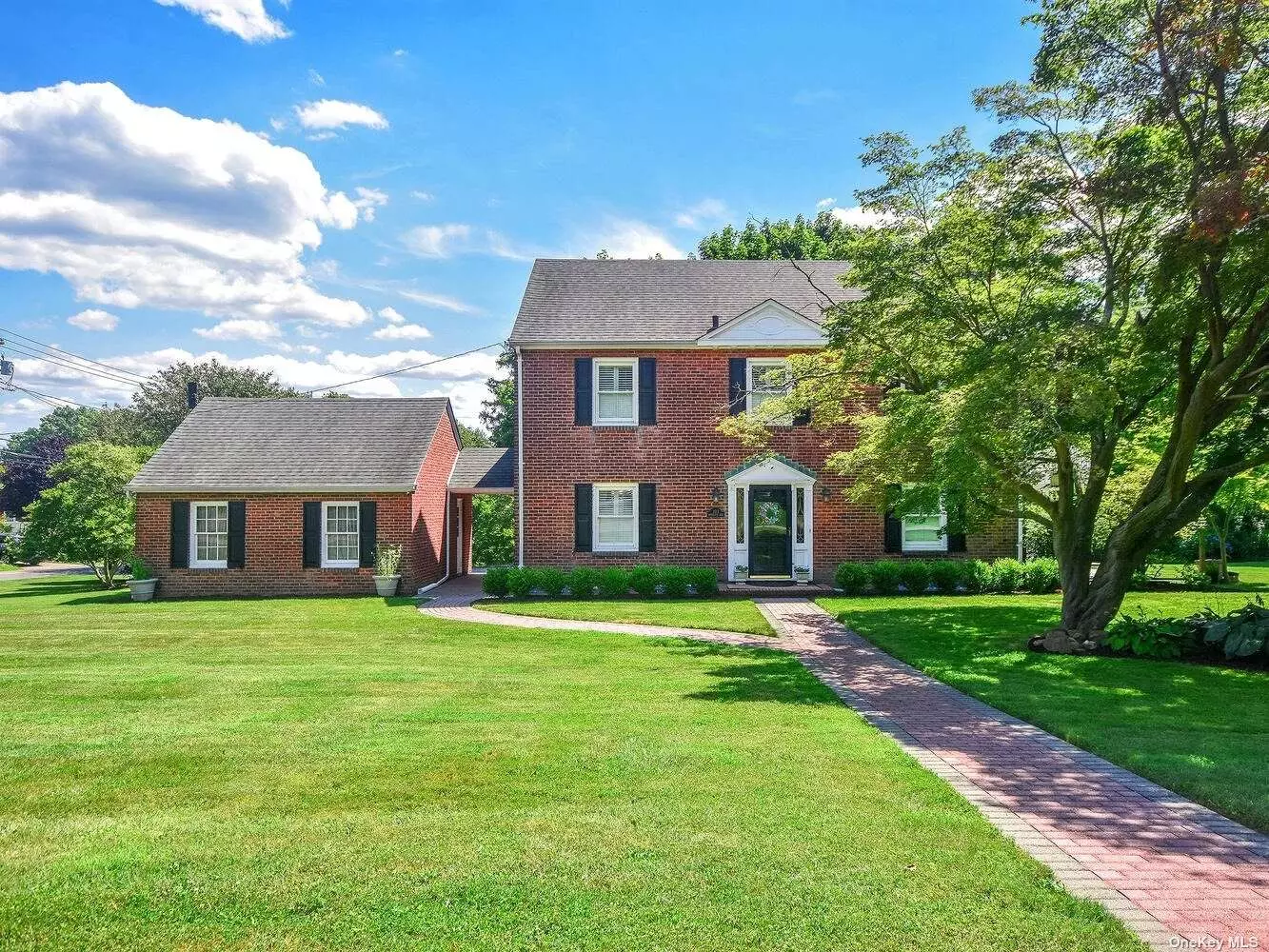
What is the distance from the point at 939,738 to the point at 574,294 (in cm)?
1606

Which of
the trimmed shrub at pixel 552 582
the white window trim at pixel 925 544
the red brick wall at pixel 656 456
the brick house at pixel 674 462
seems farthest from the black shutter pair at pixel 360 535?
the white window trim at pixel 925 544

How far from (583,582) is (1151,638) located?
35.0 ft

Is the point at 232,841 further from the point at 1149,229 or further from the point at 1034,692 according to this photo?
the point at 1149,229

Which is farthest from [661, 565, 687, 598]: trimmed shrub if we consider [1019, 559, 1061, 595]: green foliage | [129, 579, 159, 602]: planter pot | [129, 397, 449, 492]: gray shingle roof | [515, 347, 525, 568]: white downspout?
[129, 579, 159, 602]: planter pot

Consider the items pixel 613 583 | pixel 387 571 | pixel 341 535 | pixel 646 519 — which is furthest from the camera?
pixel 341 535

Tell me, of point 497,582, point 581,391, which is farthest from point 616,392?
point 497,582

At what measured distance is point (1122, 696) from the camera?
822cm

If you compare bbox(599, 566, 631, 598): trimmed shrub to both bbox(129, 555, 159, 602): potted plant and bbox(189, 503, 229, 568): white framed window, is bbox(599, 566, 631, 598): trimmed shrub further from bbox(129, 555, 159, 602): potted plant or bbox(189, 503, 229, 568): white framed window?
bbox(129, 555, 159, 602): potted plant

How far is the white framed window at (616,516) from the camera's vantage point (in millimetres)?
19125

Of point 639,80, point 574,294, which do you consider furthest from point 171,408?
point 639,80

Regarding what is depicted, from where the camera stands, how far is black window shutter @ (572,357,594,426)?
19.0 metres

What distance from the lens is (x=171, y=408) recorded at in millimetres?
42969

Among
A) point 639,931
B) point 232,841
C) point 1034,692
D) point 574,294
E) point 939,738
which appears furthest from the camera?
point 574,294

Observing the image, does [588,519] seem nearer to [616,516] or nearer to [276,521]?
[616,516]
